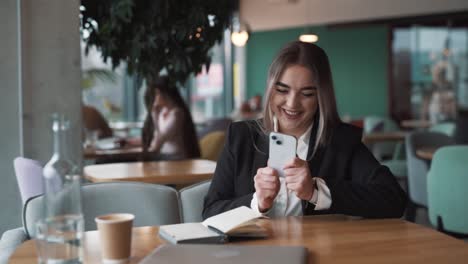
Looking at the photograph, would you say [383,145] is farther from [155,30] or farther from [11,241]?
[11,241]

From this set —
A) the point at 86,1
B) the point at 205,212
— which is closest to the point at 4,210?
the point at 86,1

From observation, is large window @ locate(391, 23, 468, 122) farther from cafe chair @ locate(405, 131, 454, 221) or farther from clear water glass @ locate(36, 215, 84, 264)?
clear water glass @ locate(36, 215, 84, 264)

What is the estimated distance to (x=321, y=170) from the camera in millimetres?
2230

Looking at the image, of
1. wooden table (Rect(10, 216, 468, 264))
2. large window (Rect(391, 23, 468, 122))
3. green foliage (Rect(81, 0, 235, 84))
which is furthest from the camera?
large window (Rect(391, 23, 468, 122))

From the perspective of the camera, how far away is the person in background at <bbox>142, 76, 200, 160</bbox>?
16.3ft

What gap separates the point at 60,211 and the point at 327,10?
10.5 m

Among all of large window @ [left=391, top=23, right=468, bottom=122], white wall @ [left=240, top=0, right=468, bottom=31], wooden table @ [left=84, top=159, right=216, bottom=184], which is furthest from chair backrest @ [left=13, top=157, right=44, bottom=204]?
large window @ [left=391, top=23, right=468, bottom=122]

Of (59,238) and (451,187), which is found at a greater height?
(59,238)

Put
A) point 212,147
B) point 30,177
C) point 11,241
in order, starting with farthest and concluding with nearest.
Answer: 1. point 212,147
2. point 30,177
3. point 11,241

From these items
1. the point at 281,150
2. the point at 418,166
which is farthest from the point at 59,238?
the point at 418,166

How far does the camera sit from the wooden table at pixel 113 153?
516 cm

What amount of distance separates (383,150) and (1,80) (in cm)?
670

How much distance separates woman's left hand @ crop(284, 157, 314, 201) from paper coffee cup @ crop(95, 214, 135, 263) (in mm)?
534

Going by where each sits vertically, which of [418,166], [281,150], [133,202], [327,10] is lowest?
[418,166]
